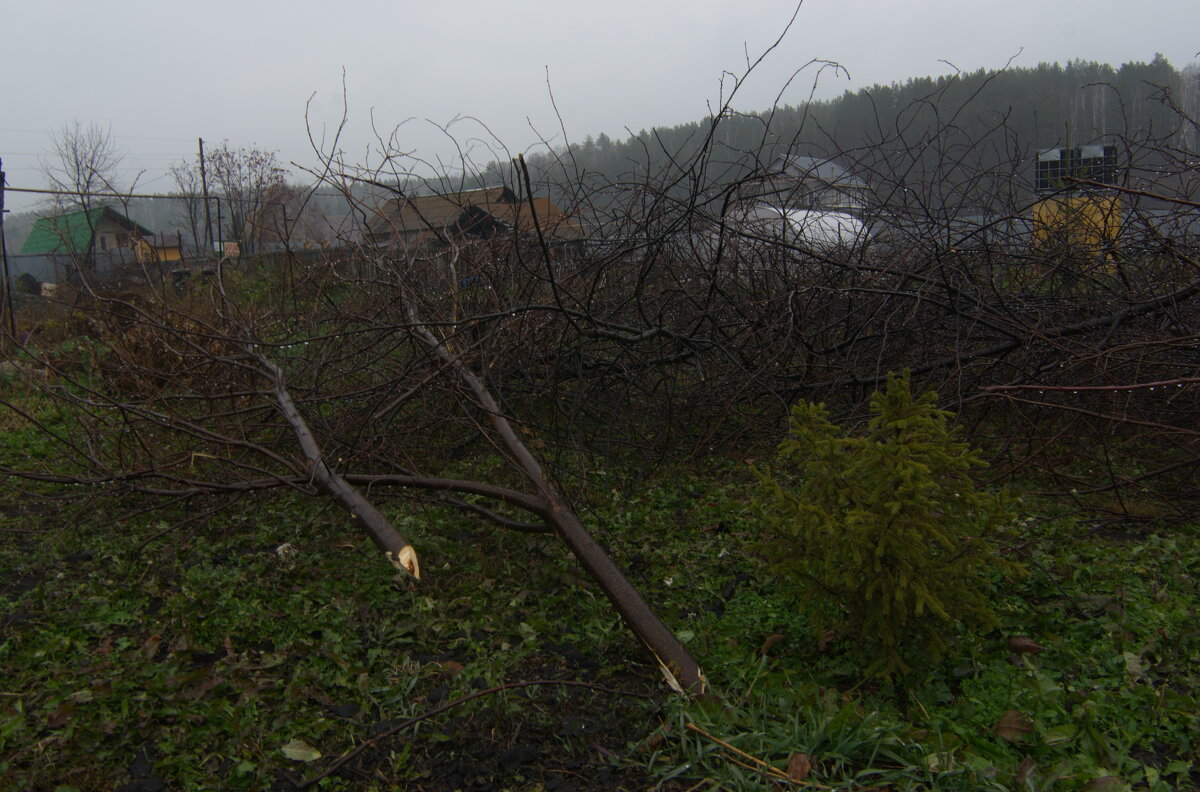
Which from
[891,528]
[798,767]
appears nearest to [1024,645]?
[891,528]

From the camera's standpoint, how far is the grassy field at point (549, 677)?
6.91 ft

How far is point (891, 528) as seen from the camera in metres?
2.21

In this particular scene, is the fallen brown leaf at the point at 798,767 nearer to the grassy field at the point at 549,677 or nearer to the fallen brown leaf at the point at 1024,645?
the grassy field at the point at 549,677

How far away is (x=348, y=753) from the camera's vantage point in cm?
220

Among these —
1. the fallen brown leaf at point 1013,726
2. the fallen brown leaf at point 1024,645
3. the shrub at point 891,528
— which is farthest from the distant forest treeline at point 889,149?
the fallen brown leaf at point 1013,726

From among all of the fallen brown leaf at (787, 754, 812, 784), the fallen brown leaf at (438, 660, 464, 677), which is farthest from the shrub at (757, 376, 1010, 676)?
the fallen brown leaf at (438, 660, 464, 677)

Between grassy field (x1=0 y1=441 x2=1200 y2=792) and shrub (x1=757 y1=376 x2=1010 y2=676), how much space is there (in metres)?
0.15

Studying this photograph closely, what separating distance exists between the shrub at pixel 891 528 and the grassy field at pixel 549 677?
15 centimetres

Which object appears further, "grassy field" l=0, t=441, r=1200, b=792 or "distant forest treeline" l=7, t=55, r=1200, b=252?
"distant forest treeline" l=7, t=55, r=1200, b=252

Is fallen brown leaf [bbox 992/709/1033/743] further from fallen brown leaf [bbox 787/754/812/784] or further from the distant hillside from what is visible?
the distant hillside

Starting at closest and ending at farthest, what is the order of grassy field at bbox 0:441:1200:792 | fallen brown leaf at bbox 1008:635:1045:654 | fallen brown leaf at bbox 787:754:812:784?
fallen brown leaf at bbox 787:754:812:784 → grassy field at bbox 0:441:1200:792 → fallen brown leaf at bbox 1008:635:1045:654

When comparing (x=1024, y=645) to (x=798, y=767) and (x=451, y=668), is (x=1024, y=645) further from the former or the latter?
(x=451, y=668)

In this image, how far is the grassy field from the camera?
6.91 feet

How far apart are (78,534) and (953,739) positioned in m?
3.85
